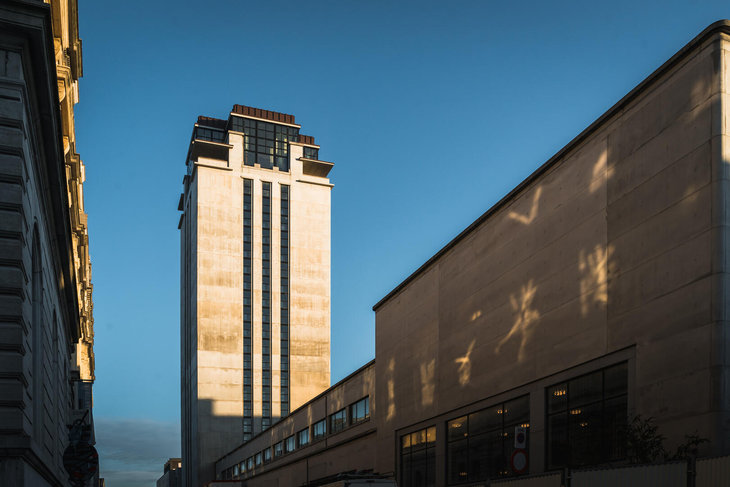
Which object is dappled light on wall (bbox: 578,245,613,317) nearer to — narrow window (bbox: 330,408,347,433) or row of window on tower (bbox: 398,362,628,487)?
row of window on tower (bbox: 398,362,628,487)

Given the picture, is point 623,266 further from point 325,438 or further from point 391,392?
point 325,438

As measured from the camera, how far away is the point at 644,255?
22500 millimetres

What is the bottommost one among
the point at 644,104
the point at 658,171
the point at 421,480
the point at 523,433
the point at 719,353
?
the point at 421,480

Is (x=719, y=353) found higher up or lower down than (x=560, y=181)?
lower down

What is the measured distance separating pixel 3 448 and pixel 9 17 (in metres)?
10.9

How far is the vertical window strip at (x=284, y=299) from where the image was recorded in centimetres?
10812

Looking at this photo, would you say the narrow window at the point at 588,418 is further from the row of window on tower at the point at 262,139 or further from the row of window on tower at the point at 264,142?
the row of window on tower at the point at 264,142

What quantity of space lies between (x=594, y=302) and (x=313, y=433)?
36856 mm

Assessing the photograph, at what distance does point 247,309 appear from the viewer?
109m

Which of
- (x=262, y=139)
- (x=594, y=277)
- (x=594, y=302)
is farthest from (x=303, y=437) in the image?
(x=262, y=139)

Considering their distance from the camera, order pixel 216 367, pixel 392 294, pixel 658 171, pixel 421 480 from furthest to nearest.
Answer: pixel 216 367 → pixel 392 294 → pixel 421 480 → pixel 658 171

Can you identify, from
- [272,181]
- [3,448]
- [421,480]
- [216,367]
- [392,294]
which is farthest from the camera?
[272,181]

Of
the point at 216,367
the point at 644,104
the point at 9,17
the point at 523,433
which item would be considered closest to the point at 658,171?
the point at 644,104

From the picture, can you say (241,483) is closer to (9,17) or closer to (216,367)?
(216,367)
